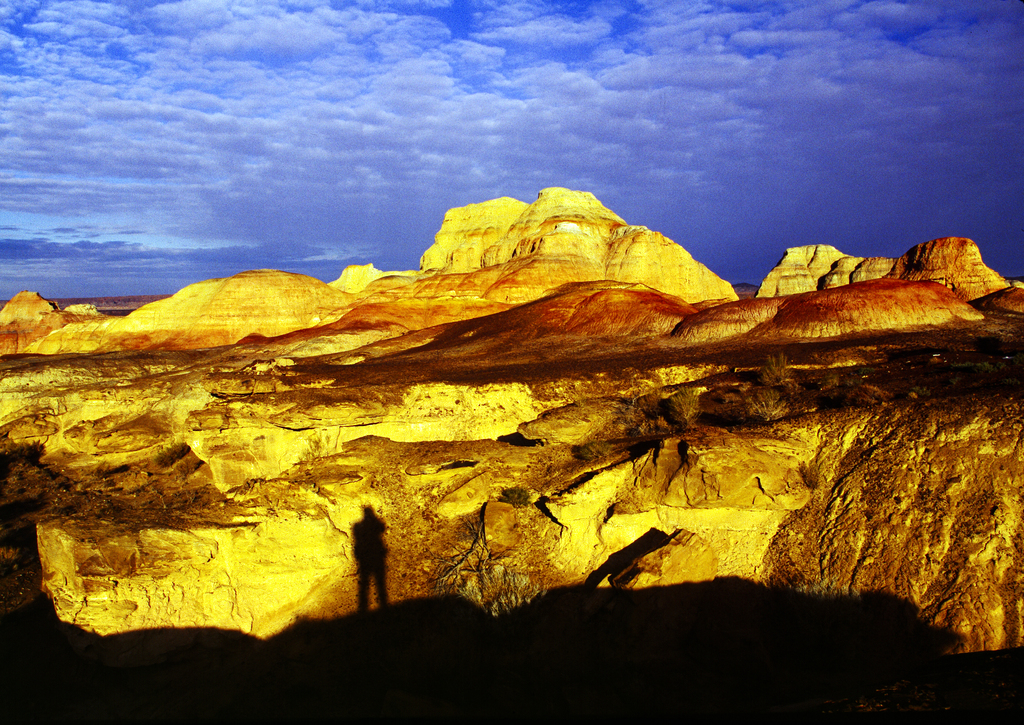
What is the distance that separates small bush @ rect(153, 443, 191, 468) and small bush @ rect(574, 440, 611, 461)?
43.0 feet

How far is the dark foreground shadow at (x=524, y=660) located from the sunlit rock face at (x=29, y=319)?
61.6m

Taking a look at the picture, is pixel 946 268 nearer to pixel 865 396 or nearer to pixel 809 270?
pixel 865 396

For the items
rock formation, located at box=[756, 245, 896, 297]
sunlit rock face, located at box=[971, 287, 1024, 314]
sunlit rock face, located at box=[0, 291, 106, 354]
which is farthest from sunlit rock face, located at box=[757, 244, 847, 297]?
sunlit rock face, located at box=[0, 291, 106, 354]

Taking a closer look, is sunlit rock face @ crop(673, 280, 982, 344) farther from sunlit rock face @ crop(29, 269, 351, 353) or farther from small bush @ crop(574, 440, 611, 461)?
sunlit rock face @ crop(29, 269, 351, 353)

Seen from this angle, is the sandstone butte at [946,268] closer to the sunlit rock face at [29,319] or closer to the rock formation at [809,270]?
the rock formation at [809,270]

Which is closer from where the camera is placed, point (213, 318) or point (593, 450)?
point (593, 450)

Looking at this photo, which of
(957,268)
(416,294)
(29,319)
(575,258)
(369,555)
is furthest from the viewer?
(29,319)

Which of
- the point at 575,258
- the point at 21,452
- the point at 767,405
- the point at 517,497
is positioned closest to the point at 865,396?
the point at 767,405

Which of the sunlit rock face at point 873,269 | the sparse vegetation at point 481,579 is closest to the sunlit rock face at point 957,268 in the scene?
the sunlit rock face at point 873,269

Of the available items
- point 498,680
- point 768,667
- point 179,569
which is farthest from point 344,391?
point 768,667

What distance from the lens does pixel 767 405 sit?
1269 centimetres

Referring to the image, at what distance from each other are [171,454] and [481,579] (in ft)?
42.7

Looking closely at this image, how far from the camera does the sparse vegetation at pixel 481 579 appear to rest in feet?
32.7

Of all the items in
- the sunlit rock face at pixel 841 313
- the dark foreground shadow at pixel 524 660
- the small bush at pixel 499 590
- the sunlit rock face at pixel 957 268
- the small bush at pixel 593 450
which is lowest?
the dark foreground shadow at pixel 524 660
